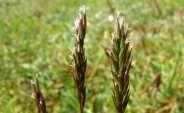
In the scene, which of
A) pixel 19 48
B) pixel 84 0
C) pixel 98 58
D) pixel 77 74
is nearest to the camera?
pixel 77 74

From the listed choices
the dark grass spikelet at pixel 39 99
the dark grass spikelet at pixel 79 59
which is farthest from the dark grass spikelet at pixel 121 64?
the dark grass spikelet at pixel 39 99

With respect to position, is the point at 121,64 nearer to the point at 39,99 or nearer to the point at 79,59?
the point at 79,59

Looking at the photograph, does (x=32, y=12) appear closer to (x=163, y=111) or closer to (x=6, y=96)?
(x=6, y=96)

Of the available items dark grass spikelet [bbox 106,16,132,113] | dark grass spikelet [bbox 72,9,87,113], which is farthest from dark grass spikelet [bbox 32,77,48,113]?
dark grass spikelet [bbox 106,16,132,113]

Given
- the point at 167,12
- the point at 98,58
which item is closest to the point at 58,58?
the point at 98,58

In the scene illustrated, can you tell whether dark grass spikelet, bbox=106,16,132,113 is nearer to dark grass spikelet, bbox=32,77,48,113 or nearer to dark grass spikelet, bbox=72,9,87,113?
dark grass spikelet, bbox=72,9,87,113

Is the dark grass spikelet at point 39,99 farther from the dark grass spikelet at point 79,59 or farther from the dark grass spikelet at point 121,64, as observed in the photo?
the dark grass spikelet at point 121,64

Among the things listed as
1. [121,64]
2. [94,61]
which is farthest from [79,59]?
[94,61]
